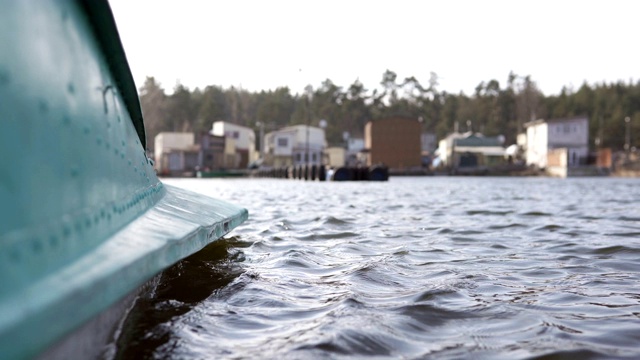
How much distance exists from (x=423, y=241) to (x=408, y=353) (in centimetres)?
363

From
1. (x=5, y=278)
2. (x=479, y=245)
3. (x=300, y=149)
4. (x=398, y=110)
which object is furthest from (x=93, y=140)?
(x=398, y=110)

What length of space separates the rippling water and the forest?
2811 inches

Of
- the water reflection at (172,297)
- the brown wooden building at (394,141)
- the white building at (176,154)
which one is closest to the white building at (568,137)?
the brown wooden building at (394,141)

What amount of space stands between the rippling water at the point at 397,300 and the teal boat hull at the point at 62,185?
57 centimetres

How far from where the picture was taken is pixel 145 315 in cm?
290

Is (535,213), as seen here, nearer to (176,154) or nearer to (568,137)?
(568,137)

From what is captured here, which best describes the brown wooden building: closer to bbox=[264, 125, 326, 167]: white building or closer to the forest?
bbox=[264, 125, 326, 167]: white building

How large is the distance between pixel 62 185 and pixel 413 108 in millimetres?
97513

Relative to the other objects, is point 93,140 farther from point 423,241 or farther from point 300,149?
point 300,149

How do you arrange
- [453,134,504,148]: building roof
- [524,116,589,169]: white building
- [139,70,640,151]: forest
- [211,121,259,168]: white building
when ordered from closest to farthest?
[524,116,589,169]: white building, [211,121,259,168]: white building, [453,134,504,148]: building roof, [139,70,640,151]: forest

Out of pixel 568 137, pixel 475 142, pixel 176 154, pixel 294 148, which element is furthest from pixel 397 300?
pixel 475 142

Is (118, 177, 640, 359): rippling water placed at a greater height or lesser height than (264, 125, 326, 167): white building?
lesser

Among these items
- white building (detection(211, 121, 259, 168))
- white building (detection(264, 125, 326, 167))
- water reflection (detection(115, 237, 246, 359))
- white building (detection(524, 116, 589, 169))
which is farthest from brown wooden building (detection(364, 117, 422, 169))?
water reflection (detection(115, 237, 246, 359))

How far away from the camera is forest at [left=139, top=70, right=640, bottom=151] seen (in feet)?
268
